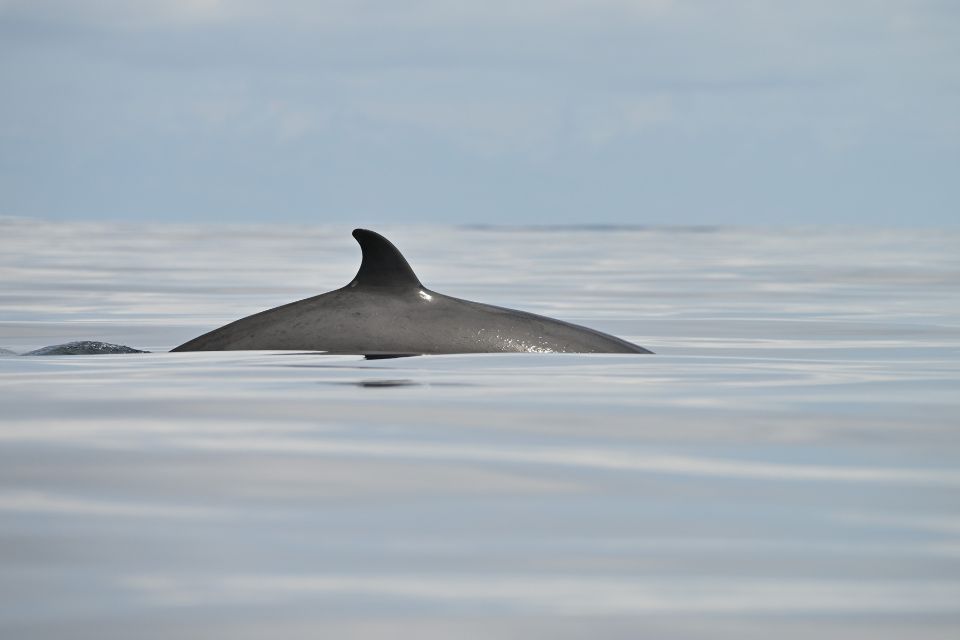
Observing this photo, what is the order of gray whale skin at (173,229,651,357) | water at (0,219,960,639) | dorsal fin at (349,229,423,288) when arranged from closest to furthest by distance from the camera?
water at (0,219,960,639), dorsal fin at (349,229,423,288), gray whale skin at (173,229,651,357)

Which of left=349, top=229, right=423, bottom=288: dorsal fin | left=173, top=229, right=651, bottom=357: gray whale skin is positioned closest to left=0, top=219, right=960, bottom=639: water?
left=173, top=229, right=651, bottom=357: gray whale skin

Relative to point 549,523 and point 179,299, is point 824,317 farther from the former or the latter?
point 549,523

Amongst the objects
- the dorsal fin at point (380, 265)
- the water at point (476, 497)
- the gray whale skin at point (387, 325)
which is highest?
the dorsal fin at point (380, 265)

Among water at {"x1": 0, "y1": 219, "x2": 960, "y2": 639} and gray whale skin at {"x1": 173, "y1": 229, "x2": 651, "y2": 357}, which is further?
gray whale skin at {"x1": 173, "y1": 229, "x2": 651, "y2": 357}

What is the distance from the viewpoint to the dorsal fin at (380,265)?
11.0 meters

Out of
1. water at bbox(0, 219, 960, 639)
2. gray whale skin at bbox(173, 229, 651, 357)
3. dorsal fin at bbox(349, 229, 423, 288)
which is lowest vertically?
water at bbox(0, 219, 960, 639)

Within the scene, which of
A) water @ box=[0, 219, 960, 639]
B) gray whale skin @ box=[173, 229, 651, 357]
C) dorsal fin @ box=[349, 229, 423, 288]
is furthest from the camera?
gray whale skin @ box=[173, 229, 651, 357]

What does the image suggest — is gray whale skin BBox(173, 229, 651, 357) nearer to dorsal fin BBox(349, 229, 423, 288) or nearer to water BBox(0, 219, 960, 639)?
dorsal fin BBox(349, 229, 423, 288)

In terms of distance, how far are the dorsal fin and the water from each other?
0.85 meters

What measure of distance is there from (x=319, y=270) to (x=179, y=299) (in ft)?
70.6

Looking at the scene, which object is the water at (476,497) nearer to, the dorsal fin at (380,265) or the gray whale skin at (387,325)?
the gray whale skin at (387,325)

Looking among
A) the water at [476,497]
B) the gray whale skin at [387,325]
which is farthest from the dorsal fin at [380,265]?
the water at [476,497]

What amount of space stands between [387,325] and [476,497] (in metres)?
5.80

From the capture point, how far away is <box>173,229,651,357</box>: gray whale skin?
11.2 metres
